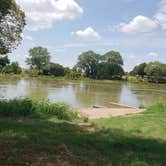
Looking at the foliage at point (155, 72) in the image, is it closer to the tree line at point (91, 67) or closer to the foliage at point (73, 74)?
the tree line at point (91, 67)

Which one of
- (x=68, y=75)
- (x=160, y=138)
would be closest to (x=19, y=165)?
(x=160, y=138)

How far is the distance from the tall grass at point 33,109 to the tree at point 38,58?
83538mm

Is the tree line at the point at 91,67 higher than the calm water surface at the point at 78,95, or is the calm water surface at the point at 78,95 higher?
the tree line at the point at 91,67

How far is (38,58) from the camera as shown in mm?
96125

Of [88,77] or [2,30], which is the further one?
[88,77]

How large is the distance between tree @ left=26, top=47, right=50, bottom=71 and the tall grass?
8354cm

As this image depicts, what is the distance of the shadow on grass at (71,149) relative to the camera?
17.6ft

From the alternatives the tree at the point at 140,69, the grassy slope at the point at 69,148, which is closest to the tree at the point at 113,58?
the tree at the point at 140,69

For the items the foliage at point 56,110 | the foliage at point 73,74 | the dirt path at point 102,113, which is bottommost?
the dirt path at point 102,113

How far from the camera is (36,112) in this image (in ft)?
38.2

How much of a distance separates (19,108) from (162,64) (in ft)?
308

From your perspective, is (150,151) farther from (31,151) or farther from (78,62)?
(78,62)

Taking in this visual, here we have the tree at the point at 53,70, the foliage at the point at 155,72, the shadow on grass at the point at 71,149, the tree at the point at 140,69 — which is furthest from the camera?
the tree at the point at 140,69

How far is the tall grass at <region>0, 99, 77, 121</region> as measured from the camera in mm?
11062
